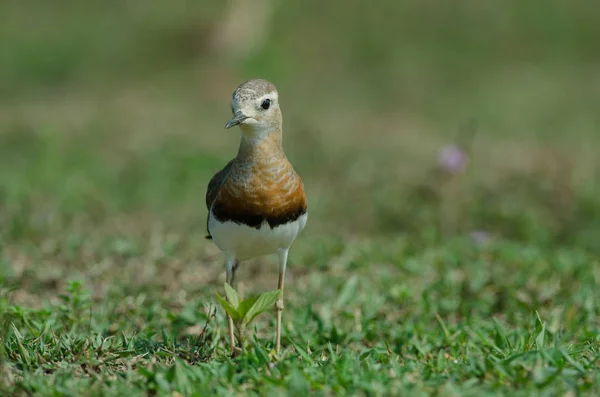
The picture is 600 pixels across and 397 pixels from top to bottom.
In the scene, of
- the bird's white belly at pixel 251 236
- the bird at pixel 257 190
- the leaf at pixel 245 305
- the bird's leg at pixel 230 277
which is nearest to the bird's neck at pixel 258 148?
the bird at pixel 257 190

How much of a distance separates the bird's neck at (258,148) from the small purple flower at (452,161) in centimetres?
297

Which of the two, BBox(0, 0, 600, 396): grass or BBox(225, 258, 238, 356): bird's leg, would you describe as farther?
BBox(225, 258, 238, 356): bird's leg

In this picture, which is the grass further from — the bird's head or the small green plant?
the bird's head

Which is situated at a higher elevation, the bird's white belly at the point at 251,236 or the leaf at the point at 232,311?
the bird's white belly at the point at 251,236

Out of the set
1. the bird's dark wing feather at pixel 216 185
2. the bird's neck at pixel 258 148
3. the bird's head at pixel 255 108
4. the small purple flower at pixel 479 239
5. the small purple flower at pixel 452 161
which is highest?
the bird's head at pixel 255 108

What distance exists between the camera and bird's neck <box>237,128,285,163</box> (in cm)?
369

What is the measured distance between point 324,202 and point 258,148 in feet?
13.0

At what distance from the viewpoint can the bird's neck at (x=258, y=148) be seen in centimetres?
369

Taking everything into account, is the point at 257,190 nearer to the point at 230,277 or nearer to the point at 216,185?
the point at 216,185

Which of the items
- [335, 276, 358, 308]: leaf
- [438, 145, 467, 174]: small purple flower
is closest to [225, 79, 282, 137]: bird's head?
[335, 276, 358, 308]: leaf

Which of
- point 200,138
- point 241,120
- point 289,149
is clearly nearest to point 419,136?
point 289,149

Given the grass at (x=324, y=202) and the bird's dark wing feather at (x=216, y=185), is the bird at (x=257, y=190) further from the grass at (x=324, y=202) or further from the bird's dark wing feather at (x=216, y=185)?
the grass at (x=324, y=202)

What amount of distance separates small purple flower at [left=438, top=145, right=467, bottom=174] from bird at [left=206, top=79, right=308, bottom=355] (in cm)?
289

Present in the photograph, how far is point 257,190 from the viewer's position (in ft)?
11.9
